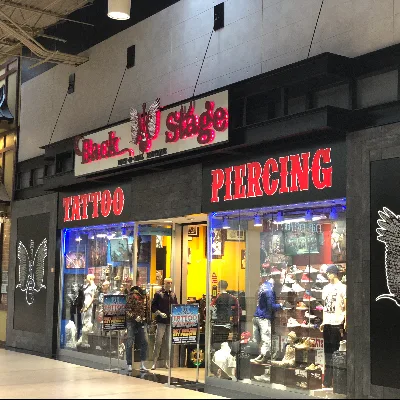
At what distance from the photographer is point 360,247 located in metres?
8.96

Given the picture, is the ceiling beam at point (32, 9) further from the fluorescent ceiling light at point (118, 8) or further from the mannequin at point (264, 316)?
the mannequin at point (264, 316)

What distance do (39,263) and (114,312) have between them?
455cm

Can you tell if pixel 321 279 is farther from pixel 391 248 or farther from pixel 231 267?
pixel 231 267

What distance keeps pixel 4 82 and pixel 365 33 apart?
1344 centimetres

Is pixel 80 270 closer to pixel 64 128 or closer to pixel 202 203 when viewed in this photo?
pixel 64 128

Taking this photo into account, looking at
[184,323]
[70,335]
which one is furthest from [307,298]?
[70,335]

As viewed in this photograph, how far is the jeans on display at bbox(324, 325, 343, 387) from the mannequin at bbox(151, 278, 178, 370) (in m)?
4.18

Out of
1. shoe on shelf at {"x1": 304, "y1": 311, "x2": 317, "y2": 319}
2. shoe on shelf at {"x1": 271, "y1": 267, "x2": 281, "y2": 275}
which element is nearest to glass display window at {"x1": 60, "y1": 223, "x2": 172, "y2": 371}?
shoe on shelf at {"x1": 271, "y1": 267, "x2": 281, "y2": 275}

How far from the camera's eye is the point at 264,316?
1048 cm

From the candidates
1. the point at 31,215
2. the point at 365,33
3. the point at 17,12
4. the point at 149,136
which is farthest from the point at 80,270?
the point at 365,33

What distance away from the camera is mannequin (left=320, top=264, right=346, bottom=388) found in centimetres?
932

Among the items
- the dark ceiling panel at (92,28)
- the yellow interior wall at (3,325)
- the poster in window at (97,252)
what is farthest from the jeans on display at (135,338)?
the yellow interior wall at (3,325)

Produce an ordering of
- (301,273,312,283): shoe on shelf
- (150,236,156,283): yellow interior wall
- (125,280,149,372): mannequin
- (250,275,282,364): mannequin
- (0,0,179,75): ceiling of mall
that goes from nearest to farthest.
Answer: (301,273,312,283): shoe on shelf, (250,275,282,364): mannequin, (125,280,149,372): mannequin, (150,236,156,283): yellow interior wall, (0,0,179,75): ceiling of mall

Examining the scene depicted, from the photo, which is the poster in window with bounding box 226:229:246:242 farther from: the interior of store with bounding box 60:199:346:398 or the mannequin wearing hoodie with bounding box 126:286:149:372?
the mannequin wearing hoodie with bounding box 126:286:149:372
